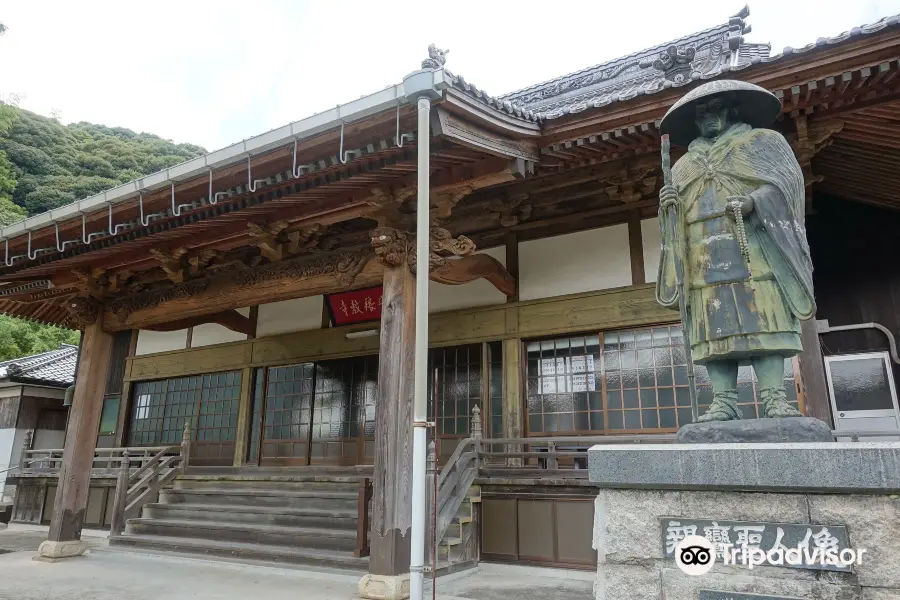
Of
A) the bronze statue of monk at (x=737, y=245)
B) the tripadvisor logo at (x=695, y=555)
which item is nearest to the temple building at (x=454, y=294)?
the bronze statue of monk at (x=737, y=245)

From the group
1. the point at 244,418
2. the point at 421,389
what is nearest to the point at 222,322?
the point at 244,418

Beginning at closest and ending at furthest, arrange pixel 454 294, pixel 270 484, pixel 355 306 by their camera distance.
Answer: pixel 270 484
pixel 454 294
pixel 355 306

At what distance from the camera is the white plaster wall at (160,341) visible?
1321 cm

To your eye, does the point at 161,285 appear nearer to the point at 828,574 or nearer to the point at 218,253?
the point at 218,253

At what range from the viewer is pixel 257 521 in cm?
850

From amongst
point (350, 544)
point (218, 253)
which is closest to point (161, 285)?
point (218, 253)

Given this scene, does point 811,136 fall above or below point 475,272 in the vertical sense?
above

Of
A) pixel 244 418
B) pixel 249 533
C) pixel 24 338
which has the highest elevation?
pixel 24 338

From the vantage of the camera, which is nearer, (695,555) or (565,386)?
(695,555)

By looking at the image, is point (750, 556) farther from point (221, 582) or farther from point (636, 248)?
point (221, 582)

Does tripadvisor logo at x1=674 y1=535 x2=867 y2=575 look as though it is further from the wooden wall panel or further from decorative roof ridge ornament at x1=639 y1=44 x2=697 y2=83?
decorative roof ridge ornament at x1=639 y1=44 x2=697 y2=83

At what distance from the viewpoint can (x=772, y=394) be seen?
3.39 meters

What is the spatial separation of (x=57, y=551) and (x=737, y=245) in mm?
9785

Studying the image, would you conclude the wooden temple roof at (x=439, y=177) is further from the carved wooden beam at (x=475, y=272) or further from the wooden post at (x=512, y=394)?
the wooden post at (x=512, y=394)
